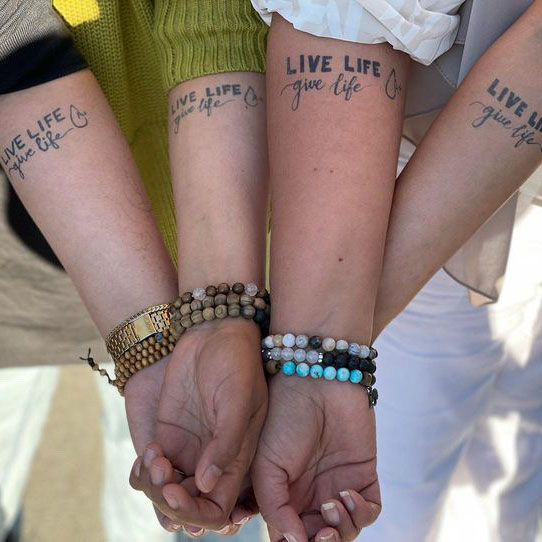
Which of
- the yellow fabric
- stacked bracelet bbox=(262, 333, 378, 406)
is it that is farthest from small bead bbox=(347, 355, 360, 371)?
the yellow fabric

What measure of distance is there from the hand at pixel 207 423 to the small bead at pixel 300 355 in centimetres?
4

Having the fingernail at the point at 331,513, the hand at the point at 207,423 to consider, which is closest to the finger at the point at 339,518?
the fingernail at the point at 331,513

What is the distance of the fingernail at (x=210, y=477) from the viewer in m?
0.75

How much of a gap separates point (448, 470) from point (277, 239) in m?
0.81

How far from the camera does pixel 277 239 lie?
90 cm

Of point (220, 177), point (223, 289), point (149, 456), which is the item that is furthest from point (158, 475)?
point (220, 177)

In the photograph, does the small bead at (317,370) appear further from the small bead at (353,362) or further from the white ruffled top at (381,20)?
the white ruffled top at (381,20)

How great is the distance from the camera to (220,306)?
0.87 m

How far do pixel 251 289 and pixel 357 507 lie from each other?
11.2 inches

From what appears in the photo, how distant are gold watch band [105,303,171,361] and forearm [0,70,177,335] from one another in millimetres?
17

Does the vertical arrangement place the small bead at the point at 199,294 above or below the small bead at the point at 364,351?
above

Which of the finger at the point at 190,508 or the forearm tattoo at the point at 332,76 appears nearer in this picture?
the finger at the point at 190,508

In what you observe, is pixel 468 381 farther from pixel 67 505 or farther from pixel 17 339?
pixel 67 505

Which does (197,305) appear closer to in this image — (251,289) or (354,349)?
(251,289)
